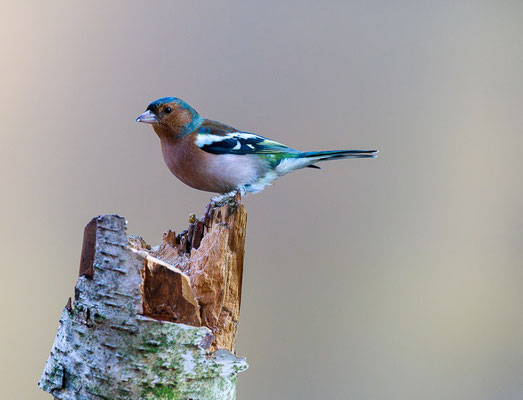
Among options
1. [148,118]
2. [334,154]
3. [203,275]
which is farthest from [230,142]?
[203,275]

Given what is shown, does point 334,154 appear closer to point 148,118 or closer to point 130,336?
point 148,118

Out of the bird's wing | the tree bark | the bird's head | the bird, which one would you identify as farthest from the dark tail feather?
the tree bark

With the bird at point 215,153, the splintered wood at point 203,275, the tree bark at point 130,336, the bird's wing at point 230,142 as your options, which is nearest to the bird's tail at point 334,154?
the bird at point 215,153

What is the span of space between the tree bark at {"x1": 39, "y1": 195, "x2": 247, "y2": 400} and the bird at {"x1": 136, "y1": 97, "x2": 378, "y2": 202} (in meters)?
1.12

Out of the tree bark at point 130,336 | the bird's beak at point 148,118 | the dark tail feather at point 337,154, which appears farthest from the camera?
the dark tail feather at point 337,154

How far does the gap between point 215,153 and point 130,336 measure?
4.74 feet

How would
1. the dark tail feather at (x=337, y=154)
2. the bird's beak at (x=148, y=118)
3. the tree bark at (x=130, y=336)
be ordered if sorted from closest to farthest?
the tree bark at (x=130, y=336)
the bird's beak at (x=148, y=118)
the dark tail feather at (x=337, y=154)

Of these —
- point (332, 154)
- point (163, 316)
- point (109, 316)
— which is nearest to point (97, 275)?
point (109, 316)

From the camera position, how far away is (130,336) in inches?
70.7

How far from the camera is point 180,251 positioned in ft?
8.07

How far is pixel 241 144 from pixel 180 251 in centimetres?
94

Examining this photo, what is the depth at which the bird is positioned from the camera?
3006 millimetres

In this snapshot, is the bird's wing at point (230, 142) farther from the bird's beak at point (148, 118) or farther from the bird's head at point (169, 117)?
the bird's beak at point (148, 118)

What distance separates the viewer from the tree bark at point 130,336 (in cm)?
180
